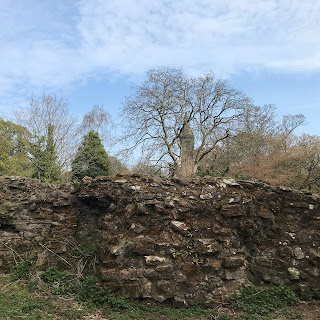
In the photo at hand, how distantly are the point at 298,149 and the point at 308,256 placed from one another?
17442 millimetres

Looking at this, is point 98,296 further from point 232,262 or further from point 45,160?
point 45,160

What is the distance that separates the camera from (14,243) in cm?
654

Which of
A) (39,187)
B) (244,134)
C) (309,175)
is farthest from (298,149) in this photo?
(39,187)

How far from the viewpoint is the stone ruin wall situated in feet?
18.3

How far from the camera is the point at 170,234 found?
604 cm

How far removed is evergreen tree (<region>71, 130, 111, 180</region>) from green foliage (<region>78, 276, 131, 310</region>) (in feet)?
53.4

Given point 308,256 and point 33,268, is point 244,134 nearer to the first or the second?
point 308,256

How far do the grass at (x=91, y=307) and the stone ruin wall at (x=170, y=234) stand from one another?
238 mm

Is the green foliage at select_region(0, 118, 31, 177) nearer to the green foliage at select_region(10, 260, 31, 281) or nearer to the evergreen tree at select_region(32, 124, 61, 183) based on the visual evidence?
the evergreen tree at select_region(32, 124, 61, 183)

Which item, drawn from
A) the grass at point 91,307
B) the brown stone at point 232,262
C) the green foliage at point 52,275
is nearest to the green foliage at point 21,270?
the grass at point 91,307

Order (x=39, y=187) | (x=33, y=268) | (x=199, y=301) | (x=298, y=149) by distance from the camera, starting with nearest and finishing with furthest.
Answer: (x=199, y=301)
(x=33, y=268)
(x=39, y=187)
(x=298, y=149)

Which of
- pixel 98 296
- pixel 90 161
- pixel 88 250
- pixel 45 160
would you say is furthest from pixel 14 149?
pixel 98 296

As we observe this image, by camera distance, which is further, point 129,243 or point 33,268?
point 33,268

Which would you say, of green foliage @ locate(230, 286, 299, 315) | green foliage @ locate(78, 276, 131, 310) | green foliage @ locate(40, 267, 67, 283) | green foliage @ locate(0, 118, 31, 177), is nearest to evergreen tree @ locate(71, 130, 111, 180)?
green foliage @ locate(0, 118, 31, 177)
